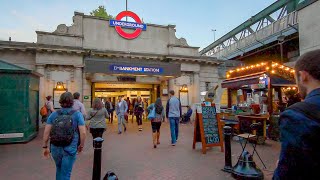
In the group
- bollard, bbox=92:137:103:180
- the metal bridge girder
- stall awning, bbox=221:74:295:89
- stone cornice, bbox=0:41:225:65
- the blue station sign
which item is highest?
the metal bridge girder

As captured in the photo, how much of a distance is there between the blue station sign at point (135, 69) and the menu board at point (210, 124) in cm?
750

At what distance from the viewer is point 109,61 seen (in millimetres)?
13820

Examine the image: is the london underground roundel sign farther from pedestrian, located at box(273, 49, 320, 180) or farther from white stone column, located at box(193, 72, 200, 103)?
pedestrian, located at box(273, 49, 320, 180)

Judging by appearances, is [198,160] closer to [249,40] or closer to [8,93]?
[8,93]

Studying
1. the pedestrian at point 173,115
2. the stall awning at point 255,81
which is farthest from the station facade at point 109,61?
the pedestrian at point 173,115

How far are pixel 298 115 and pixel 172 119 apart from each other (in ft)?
22.5

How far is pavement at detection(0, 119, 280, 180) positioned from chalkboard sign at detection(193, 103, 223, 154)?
334 mm

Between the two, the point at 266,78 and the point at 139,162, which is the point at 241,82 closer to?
the point at 266,78

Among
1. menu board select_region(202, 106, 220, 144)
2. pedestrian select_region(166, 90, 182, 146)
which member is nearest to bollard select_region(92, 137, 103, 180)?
menu board select_region(202, 106, 220, 144)

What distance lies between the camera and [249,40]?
2273 centimetres

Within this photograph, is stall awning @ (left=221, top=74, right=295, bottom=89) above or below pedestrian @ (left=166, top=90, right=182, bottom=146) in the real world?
above

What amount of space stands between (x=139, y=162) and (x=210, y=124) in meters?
2.65

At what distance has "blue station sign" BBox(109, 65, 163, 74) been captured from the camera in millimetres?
13742

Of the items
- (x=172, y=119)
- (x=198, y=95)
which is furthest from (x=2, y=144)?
(x=198, y=95)
